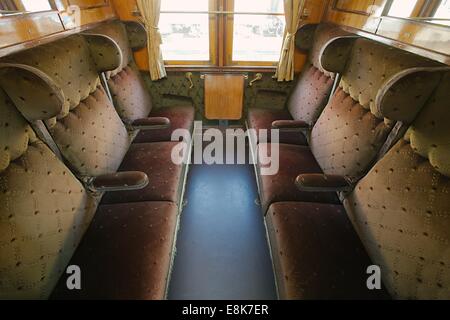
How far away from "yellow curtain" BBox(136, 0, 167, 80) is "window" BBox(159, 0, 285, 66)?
17 centimetres

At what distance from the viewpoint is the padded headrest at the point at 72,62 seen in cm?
128

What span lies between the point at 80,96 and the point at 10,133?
652 millimetres

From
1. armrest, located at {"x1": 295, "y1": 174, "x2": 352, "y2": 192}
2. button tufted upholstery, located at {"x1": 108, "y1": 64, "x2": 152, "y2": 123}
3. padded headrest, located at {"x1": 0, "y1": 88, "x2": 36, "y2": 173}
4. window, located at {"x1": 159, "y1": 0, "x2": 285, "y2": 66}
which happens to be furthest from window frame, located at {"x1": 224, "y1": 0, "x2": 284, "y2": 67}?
padded headrest, located at {"x1": 0, "y1": 88, "x2": 36, "y2": 173}

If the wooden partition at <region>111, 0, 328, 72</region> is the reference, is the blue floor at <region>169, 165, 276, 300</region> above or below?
below

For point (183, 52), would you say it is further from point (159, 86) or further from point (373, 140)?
point (373, 140)

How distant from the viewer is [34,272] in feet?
3.35

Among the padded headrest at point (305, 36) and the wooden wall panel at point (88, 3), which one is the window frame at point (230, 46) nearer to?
the padded headrest at point (305, 36)

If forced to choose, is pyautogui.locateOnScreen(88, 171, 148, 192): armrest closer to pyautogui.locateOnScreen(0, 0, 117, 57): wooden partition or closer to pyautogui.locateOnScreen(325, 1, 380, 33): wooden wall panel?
pyautogui.locateOnScreen(0, 0, 117, 57): wooden partition

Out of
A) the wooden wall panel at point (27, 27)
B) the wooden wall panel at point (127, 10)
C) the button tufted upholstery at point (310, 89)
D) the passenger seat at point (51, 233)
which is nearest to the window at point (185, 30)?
the wooden wall panel at point (127, 10)

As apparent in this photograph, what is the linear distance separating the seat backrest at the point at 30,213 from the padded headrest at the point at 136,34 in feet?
6.30

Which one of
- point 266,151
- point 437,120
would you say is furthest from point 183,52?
point 437,120

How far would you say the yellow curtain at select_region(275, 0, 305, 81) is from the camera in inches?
97.3

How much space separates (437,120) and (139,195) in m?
1.67

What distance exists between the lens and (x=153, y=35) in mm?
2617
